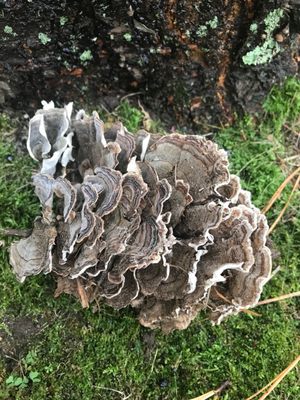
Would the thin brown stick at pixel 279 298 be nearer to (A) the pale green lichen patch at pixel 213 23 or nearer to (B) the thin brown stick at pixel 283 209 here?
(B) the thin brown stick at pixel 283 209

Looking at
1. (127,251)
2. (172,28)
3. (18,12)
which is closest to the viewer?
(127,251)

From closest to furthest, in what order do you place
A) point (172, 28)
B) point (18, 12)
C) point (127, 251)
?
1. point (127, 251)
2. point (18, 12)
3. point (172, 28)

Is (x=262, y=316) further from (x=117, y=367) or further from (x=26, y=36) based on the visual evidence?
(x=26, y=36)

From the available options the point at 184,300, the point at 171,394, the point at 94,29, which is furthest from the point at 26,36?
the point at 171,394

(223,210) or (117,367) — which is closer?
(223,210)

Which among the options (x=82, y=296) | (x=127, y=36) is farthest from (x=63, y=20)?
(x=82, y=296)

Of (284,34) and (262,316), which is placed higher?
(284,34)

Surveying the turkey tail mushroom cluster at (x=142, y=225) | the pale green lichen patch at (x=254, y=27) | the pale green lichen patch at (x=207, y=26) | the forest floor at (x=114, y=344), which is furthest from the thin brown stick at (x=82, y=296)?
the pale green lichen patch at (x=254, y=27)

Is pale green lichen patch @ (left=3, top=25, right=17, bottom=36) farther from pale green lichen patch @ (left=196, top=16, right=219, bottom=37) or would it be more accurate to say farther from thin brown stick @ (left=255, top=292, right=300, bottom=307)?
thin brown stick @ (left=255, top=292, right=300, bottom=307)
